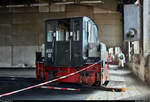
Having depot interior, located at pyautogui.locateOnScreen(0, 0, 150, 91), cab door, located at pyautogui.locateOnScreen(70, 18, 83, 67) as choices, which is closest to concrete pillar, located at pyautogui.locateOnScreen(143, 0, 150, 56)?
cab door, located at pyautogui.locateOnScreen(70, 18, 83, 67)

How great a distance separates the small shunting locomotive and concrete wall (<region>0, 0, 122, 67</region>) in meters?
12.2

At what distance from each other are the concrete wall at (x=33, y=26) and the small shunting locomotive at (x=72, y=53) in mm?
12201

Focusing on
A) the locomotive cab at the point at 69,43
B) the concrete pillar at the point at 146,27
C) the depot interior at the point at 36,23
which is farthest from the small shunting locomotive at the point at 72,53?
the depot interior at the point at 36,23

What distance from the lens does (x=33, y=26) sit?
20.1 meters

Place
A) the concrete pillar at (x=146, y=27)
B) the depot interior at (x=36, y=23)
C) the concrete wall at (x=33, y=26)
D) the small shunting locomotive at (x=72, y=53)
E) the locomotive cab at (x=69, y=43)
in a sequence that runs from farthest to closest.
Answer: the concrete wall at (x=33, y=26), the depot interior at (x=36, y=23), the concrete pillar at (x=146, y=27), the locomotive cab at (x=69, y=43), the small shunting locomotive at (x=72, y=53)

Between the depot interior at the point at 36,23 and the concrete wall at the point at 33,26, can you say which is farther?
the concrete wall at the point at 33,26

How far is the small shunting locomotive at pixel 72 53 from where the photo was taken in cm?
698

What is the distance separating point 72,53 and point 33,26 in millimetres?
13969

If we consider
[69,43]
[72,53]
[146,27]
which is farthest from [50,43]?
[146,27]

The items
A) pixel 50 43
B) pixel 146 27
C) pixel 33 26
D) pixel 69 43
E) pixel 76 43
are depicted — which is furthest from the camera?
pixel 33 26

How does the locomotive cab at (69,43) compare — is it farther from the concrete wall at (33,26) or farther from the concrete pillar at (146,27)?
the concrete wall at (33,26)

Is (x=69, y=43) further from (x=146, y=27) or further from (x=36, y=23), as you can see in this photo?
(x=36, y=23)

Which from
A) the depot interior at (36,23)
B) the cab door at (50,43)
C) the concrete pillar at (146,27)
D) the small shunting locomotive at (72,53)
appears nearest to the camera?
the small shunting locomotive at (72,53)

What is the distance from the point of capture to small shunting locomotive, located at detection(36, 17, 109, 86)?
6.98m
